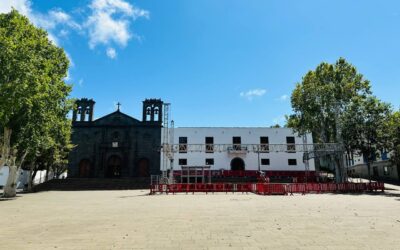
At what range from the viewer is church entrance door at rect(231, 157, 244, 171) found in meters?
43.7

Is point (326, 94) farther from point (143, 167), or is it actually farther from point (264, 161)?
point (143, 167)

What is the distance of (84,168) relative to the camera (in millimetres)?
44375

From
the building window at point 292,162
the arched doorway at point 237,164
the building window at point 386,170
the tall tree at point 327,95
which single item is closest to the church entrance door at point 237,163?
the arched doorway at point 237,164

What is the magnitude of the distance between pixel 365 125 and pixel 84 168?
1503 inches

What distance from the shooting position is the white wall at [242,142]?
43.4m

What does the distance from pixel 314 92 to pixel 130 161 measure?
2695 centimetres

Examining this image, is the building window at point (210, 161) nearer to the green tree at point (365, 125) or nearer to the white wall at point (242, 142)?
the white wall at point (242, 142)

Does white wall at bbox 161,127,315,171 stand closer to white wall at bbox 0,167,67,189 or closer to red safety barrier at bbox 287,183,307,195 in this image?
red safety barrier at bbox 287,183,307,195

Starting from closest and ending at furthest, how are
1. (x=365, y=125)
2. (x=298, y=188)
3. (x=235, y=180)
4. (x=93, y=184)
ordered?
(x=298, y=188) < (x=365, y=125) < (x=93, y=184) < (x=235, y=180)

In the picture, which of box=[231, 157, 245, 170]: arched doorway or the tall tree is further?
box=[231, 157, 245, 170]: arched doorway

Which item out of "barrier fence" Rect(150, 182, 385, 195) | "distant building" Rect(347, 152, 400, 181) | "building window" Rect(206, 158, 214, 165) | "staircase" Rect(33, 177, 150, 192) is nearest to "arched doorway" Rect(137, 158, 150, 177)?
"staircase" Rect(33, 177, 150, 192)

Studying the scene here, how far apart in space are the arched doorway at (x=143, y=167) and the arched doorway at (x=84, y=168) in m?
7.59

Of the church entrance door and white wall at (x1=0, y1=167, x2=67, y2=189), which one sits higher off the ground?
the church entrance door

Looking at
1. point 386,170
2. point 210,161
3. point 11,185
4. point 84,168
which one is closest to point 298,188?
point 210,161
